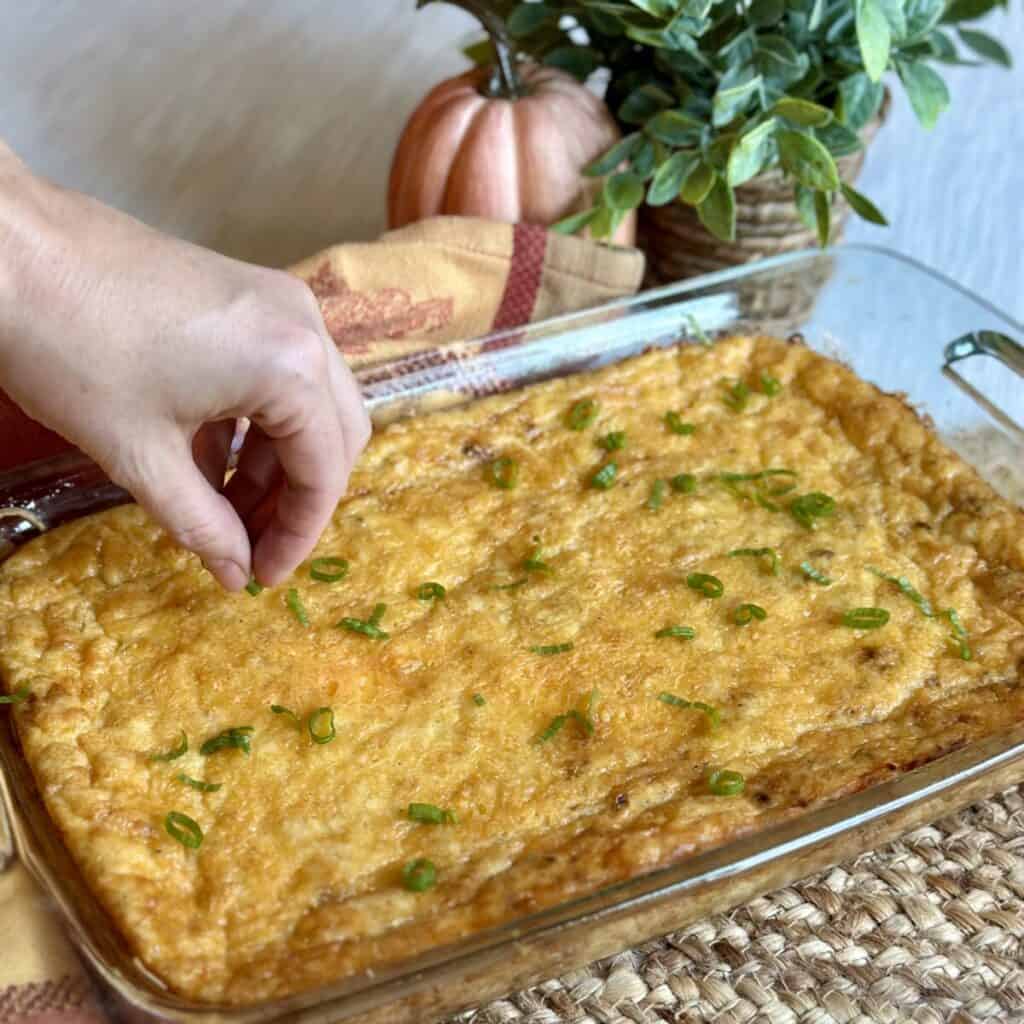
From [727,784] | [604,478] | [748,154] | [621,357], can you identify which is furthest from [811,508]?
[748,154]

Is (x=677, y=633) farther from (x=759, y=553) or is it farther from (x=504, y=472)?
(x=504, y=472)

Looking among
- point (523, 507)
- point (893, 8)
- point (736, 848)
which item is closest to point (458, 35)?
point (893, 8)

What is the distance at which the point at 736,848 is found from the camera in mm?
1901

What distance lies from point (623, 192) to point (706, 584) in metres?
1.08

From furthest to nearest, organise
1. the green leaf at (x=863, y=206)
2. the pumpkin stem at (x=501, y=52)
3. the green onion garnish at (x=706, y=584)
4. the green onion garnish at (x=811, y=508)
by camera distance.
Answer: the pumpkin stem at (x=501, y=52) < the green leaf at (x=863, y=206) < the green onion garnish at (x=811, y=508) < the green onion garnish at (x=706, y=584)

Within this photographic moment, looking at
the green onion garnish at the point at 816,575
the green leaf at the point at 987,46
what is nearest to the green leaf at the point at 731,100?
the green leaf at the point at 987,46

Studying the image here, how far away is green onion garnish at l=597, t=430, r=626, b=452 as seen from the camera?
9.05 feet

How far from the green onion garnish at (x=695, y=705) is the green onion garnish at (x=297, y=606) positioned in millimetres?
616

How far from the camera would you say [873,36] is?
2.88 m

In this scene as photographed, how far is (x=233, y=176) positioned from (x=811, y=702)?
2704mm

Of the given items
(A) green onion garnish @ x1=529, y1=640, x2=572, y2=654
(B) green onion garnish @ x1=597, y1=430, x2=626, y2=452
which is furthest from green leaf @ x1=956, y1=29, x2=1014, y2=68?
(A) green onion garnish @ x1=529, y1=640, x2=572, y2=654

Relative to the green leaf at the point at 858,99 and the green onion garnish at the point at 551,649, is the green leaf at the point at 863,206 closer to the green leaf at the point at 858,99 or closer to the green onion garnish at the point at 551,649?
the green leaf at the point at 858,99

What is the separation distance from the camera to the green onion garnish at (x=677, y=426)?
281 centimetres

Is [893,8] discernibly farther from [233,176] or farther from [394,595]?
[233,176]
